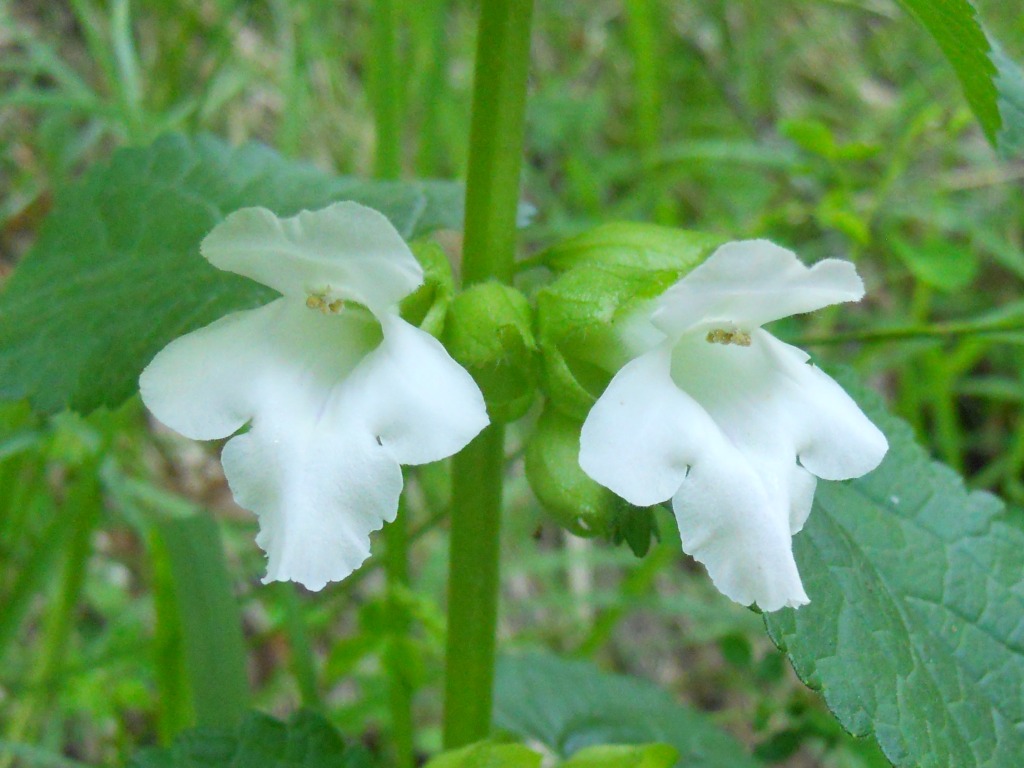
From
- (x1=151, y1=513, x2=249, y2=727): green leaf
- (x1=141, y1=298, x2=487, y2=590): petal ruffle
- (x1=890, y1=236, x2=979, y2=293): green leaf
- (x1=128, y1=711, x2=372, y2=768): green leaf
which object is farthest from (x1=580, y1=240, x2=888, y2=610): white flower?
(x1=890, y1=236, x2=979, y2=293): green leaf

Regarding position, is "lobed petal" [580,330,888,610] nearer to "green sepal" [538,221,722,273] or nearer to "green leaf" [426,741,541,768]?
"green sepal" [538,221,722,273]

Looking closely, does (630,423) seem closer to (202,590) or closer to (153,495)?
(202,590)

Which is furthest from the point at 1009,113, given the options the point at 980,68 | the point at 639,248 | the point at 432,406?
the point at 432,406

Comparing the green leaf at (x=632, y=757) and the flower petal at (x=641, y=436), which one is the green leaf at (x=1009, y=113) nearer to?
the flower petal at (x=641, y=436)

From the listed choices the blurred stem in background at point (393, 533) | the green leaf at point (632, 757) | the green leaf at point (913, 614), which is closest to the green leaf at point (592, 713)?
the blurred stem in background at point (393, 533)

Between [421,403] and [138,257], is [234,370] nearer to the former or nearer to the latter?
[421,403]

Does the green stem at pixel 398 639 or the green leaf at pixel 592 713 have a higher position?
the green stem at pixel 398 639
